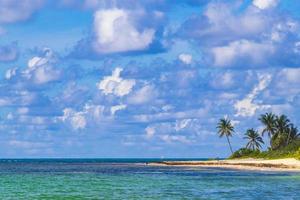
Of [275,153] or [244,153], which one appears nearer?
[275,153]

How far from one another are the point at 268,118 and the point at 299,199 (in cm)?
11639

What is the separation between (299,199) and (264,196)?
479 cm

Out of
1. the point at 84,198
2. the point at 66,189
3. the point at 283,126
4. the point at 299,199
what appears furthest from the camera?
the point at 283,126

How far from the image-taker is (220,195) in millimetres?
59156

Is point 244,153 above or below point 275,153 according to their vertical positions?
above

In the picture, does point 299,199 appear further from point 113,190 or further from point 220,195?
point 113,190

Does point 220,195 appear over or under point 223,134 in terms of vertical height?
under

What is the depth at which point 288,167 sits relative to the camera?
383ft

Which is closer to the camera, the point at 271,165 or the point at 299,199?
the point at 299,199

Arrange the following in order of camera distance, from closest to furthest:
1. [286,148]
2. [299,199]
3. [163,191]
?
[299,199] → [163,191] → [286,148]

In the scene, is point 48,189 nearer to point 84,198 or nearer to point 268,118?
point 84,198

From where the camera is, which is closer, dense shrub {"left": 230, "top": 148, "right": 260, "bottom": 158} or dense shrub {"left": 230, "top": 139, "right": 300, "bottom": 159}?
dense shrub {"left": 230, "top": 139, "right": 300, "bottom": 159}

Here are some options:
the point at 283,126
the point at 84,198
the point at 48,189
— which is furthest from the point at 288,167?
the point at 84,198

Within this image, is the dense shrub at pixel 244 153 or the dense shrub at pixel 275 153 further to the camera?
the dense shrub at pixel 244 153
